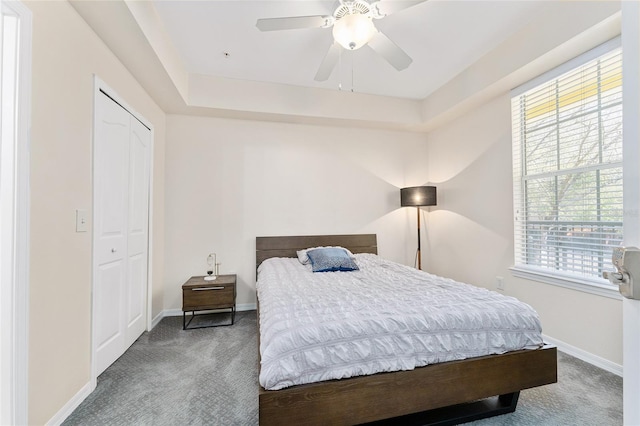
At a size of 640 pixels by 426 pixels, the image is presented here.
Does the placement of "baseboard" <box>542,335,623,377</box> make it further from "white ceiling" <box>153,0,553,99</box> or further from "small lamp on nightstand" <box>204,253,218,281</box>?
"small lamp on nightstand" <box>204,253,218,281</box>

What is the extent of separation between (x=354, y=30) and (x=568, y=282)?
8.74 feet

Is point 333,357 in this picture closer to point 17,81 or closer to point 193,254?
point 17,81

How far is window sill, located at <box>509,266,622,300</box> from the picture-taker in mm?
2074

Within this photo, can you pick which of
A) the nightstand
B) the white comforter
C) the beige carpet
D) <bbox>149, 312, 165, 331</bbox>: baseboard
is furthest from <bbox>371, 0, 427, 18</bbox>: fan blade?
<bbox>149, 312, 165, 331</bbox>: baseboard

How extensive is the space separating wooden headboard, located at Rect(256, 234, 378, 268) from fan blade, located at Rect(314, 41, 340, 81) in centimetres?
198

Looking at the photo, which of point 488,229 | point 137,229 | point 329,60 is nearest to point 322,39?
point 329,60

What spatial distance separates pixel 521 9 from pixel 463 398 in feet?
9.45

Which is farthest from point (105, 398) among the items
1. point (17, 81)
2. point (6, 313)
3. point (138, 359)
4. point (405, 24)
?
point (405, 24)

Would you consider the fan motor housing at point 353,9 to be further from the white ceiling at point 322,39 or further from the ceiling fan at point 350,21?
the white ceiling at point 322,39

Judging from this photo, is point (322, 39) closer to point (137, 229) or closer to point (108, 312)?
point (137, 229)

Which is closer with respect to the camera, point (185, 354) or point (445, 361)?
point (445, 361)

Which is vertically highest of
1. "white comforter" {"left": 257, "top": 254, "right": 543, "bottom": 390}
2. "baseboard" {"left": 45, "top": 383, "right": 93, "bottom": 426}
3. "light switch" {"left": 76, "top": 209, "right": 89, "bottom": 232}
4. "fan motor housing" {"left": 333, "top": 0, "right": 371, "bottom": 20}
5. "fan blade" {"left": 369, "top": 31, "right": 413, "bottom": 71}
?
"fan motor housing" {"left": 333, "top": 0, "right": 371, "bottom": 20}

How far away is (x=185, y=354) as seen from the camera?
240cm

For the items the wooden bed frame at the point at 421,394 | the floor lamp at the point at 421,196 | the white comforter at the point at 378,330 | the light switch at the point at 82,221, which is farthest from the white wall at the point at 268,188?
the wooden bed frame at the point at 421,394
